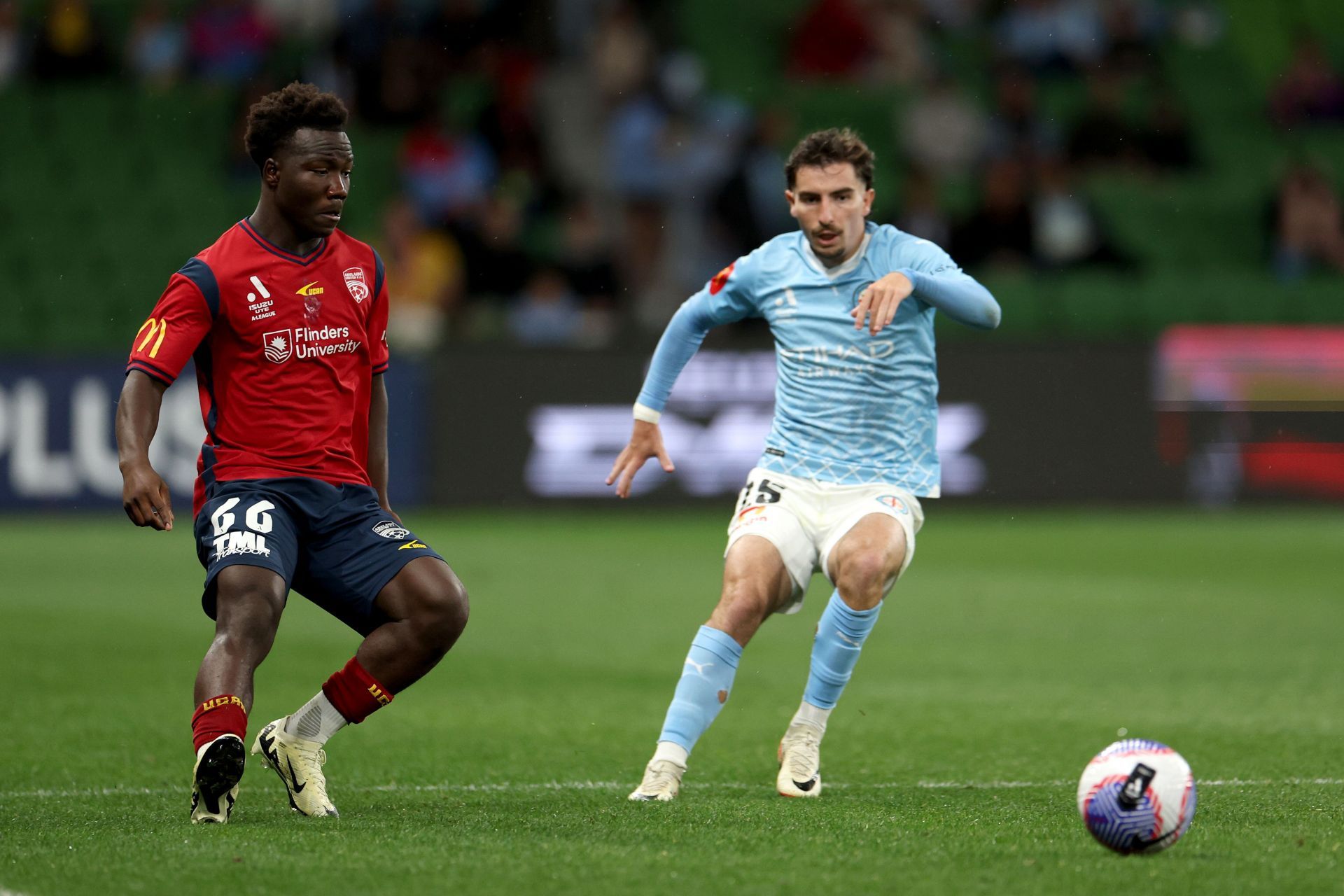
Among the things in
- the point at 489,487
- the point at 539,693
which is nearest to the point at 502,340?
the point at 489,487

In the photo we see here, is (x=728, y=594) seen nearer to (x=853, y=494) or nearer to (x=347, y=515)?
(x=853, y=494)

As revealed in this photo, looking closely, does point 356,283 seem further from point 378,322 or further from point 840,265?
point 840,265

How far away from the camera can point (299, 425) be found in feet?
19.0

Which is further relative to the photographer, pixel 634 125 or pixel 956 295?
pixel 634 125

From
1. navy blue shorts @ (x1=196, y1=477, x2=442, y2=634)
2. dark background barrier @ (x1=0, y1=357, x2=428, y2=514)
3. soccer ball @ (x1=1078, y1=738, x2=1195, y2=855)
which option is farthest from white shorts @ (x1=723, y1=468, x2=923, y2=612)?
dark background barrier @ (x1=0, y1=357, x2=428, y2=514)

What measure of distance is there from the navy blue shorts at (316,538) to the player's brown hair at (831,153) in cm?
172

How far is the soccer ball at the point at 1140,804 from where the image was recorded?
16.0ft

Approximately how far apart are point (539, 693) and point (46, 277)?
11.8 meters

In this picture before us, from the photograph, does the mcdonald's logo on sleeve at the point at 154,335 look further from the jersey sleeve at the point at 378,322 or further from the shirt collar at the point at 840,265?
the shirt collar at the point at 840,265

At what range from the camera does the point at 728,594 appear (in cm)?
611

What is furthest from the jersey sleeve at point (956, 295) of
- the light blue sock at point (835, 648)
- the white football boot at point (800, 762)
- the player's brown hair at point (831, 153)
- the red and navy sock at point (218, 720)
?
the red and navy sock at point (218, 720)

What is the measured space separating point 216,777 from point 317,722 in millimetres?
584

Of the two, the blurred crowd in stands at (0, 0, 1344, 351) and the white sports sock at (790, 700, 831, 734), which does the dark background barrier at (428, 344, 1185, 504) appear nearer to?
the blurred crowd in stands at (0, 0, 1344, 351)

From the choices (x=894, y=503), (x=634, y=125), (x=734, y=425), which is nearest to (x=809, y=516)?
(x=894, y=503)
